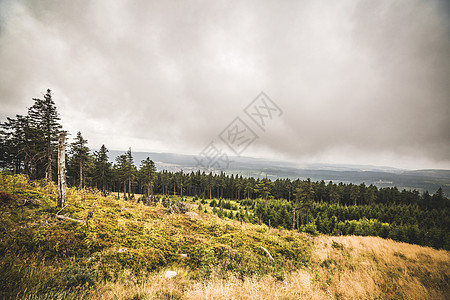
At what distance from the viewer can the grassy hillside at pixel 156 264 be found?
472 centimetres

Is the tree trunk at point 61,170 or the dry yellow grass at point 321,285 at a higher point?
the tree trunk at point 61,170

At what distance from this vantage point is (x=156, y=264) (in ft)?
22.6

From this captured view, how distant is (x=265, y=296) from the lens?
16.0 feet

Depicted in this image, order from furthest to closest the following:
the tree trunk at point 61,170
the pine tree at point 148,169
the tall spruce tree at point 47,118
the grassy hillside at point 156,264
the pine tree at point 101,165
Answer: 1. the pine tree at point 148,169
2. the pine tree at point 101,165
3. the tall spruce tree at point 47,118
4. the tree trunk at point 61,170
5. the grassy hillside at point 156,264

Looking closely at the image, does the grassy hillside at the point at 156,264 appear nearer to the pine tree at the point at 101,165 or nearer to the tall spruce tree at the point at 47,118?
the tall spruce tree at the point at 47,118

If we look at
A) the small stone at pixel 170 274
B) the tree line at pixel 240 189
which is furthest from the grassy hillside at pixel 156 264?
the tree line at pixel 240 189

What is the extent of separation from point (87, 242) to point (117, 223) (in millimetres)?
2143

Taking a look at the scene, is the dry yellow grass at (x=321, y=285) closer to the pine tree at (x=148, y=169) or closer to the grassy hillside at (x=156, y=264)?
the grassy hillside at (x=156, y=264)

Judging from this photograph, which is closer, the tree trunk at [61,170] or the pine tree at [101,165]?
the tree trunk at [61,170]

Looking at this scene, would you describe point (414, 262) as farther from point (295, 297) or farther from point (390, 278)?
point (295, 297)

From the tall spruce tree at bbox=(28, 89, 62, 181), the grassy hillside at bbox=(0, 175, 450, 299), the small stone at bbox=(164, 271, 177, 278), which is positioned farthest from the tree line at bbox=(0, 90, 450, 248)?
the small stone at bbox=(164, 271, 177, 278)

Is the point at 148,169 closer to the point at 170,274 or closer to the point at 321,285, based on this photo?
the point at 170,274

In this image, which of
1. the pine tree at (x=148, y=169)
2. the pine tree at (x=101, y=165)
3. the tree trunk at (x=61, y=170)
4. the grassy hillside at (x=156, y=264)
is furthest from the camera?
the pine tree at (x=148, y=169)

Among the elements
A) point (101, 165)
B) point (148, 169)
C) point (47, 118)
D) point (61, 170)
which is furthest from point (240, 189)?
point (61, 170)
